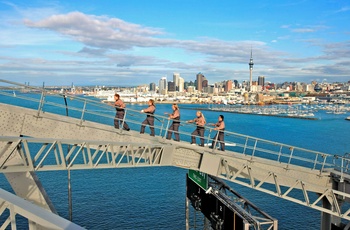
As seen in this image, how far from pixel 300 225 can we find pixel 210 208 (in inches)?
Answer: 384

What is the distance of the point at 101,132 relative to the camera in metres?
10.6

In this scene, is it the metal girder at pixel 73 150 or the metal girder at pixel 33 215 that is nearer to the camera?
the metal girder at pixel 33 215

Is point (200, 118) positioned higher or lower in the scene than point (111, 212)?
higher

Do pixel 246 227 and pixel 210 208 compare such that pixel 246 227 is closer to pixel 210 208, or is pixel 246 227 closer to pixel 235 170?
pixel 235 170

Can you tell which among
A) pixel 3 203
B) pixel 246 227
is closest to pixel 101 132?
pixel 246 227

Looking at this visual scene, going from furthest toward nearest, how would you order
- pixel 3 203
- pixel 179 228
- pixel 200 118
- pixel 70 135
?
pixel 179 228
pixel 200 118
pixel 70 135
pixel 3 203

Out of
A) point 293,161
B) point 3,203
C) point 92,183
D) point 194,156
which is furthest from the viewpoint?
point 293,161

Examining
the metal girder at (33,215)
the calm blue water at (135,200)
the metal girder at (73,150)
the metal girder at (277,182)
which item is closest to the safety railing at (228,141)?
the metal girder at (277,182)

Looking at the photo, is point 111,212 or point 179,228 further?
point 111,212

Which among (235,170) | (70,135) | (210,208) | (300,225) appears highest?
(70,135)

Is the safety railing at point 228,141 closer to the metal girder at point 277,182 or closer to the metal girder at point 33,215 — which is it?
the metal girder at point 277,182

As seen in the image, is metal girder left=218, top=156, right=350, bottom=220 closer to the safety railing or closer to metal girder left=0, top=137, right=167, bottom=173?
the safety railing

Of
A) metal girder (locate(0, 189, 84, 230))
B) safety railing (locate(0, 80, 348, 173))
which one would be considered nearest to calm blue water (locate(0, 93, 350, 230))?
safety railing (locate(0, 80, 348, 173))

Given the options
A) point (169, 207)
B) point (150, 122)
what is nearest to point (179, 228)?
point (169, 207)
